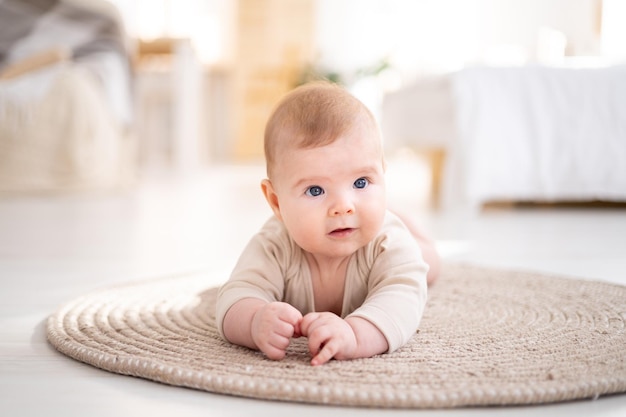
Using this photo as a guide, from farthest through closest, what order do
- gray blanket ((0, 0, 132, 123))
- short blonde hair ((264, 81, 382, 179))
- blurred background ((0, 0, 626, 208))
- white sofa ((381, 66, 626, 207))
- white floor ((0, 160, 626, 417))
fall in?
gray blanket ((0, 0, 132, 123)) → blurred background ((0, 0, 626, 208)) → white sofa ((381, 66, 626, 207)) → short blonde hair ((264, 81, 382, 179)) → white floor ((0, 160, 626, 417))

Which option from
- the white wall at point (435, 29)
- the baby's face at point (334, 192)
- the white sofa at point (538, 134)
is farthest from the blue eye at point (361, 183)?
the white wall at point (435, 29)

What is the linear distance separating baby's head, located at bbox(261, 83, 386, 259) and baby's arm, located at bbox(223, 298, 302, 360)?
3.9 inches

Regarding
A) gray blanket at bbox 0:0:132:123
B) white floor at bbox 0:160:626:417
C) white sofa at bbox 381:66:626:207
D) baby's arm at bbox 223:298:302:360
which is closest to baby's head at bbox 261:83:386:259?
baby's arm at bbox 223:298:302:360

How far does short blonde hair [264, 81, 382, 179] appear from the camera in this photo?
29.1 inches

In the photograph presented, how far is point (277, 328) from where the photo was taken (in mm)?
685

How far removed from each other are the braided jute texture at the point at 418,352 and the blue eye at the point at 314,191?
168mm

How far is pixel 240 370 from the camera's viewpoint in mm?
652

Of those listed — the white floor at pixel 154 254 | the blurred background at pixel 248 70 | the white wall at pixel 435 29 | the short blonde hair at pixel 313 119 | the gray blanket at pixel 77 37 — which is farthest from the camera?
the white wall at pixel 435 29

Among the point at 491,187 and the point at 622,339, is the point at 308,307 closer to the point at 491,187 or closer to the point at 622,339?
the point at 622,339

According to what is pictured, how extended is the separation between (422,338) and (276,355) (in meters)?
0.19

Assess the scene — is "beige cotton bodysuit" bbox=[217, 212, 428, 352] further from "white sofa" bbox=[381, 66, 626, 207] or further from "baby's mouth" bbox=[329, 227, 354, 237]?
"white sofa" bbox=[381, 66, 626, 207]

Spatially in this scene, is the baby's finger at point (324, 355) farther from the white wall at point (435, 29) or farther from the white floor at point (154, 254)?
the white wall at point (435, 29)

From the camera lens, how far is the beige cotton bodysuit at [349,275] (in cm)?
76

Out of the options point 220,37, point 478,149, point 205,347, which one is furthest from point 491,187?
point 220,37
